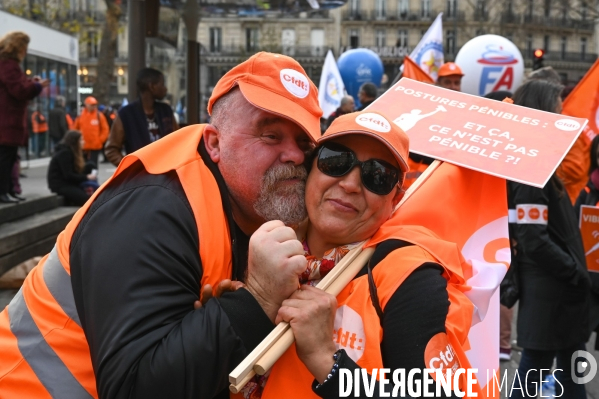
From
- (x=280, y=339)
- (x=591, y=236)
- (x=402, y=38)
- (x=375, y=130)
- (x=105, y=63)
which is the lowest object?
(x=591, y=236)

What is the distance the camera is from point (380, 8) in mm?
74375

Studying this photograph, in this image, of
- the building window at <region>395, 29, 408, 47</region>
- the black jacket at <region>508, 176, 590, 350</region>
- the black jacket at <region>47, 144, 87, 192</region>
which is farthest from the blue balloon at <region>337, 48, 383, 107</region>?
the building window at <region>395, 29, 408, 47</region>

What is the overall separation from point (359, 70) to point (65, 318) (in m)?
17.3

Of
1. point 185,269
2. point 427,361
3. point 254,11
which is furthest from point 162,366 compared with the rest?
point 254,11

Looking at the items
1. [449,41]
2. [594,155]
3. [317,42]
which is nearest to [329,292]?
[594,155]

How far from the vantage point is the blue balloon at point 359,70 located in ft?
60.3

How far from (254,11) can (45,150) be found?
12271 millimetres

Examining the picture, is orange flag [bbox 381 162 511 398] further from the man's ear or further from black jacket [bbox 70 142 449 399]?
the man's ear

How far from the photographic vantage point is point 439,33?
10.6 meters

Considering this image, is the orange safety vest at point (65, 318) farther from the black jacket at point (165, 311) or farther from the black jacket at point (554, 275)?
the black jacket at point (554, 275)

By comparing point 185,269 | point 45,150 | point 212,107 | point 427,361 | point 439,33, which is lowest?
point 45,150

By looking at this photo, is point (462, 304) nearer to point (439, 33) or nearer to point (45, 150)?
point (439, 33)

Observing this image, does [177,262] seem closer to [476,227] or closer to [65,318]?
[65,318]

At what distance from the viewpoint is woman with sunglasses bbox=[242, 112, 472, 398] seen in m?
1.67
